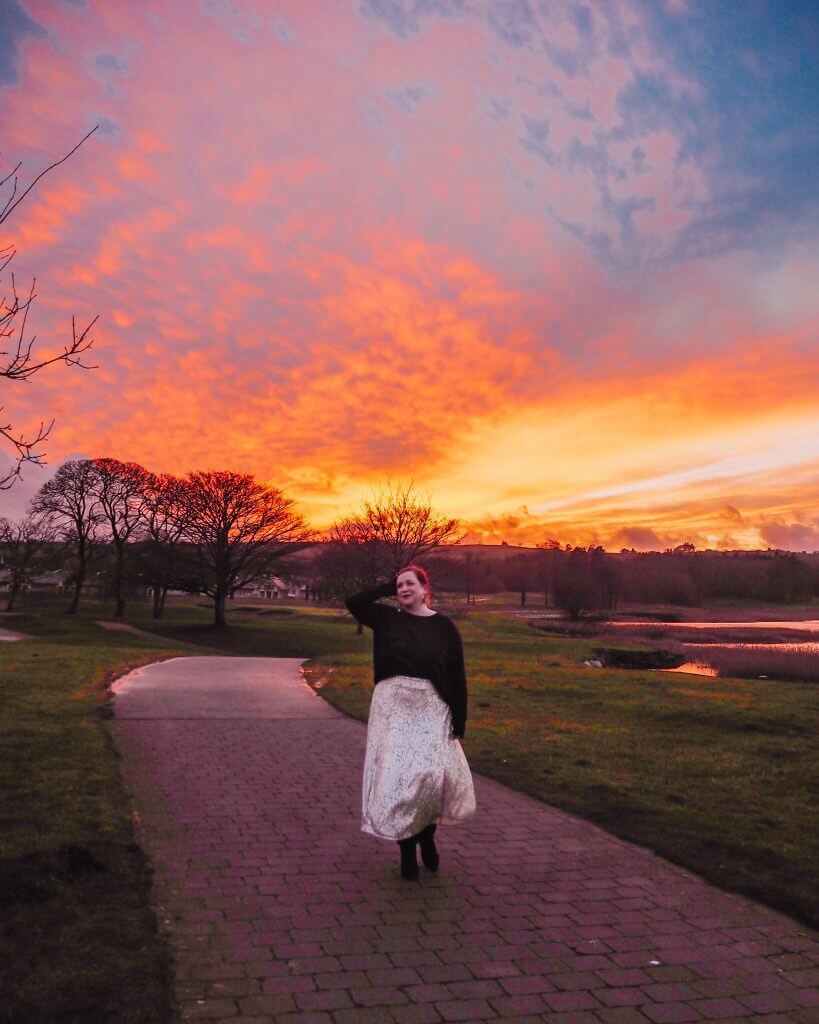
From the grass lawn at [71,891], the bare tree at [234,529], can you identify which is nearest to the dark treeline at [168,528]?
the bare tree at [234,529]

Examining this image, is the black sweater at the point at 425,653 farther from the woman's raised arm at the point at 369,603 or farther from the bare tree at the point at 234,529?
the bare tree at the point at 234,529

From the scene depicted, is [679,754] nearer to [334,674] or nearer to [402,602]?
[402,602]

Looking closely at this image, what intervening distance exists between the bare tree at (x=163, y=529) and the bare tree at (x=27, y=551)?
9.17 m

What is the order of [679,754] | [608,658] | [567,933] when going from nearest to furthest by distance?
1. [567,933]
2. [679,754]
3. [608,658]

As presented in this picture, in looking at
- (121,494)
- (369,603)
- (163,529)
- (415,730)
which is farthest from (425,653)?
(121,494)

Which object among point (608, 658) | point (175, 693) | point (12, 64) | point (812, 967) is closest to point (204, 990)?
point (812, 967)

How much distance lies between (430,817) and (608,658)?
91.5ft

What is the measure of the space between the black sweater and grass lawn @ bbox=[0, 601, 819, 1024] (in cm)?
209

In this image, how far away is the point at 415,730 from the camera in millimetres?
5301

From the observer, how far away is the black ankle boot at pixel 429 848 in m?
5.52

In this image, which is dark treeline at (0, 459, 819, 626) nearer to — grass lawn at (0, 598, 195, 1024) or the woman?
grass lawn at (0, 598, 195, 1024)

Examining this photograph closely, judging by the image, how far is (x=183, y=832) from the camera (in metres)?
6.34

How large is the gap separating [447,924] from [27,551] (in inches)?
2224

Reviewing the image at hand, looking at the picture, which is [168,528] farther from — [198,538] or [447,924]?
[447,924]
